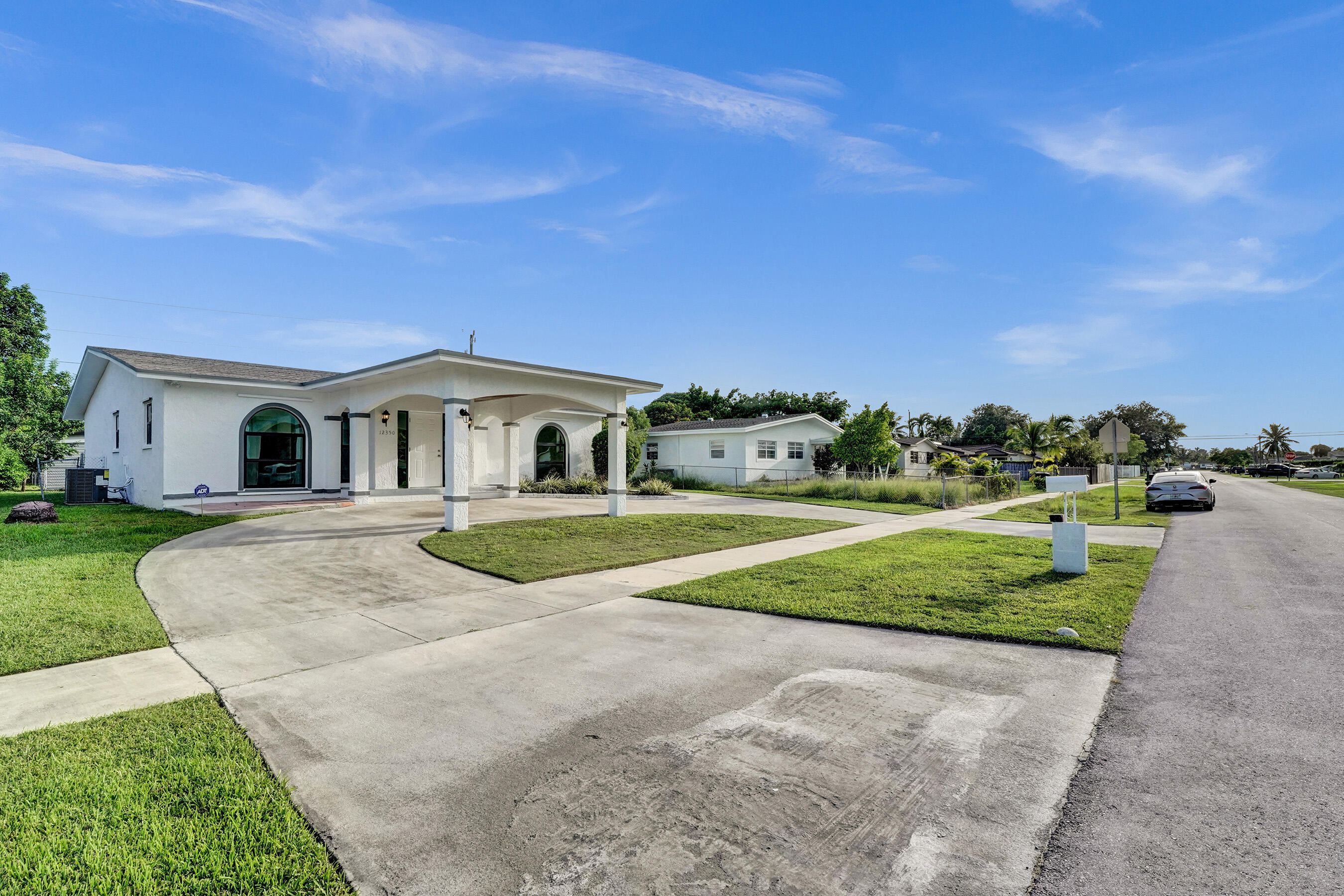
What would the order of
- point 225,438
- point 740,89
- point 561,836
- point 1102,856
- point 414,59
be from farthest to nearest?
point 225,438, point 740,89, point 414,59, point 561,836, point 1102,856

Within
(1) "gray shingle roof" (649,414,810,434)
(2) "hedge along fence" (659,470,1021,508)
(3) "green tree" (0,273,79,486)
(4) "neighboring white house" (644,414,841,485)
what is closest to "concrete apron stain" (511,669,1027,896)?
(2) "hedge along fence" (659,470,1021,508)

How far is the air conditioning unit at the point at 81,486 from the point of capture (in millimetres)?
17578

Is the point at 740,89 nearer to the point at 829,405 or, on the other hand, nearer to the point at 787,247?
the point at 787,247

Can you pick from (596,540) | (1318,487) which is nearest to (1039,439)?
(1318,487)

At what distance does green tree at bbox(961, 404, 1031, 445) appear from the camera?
78000 mm

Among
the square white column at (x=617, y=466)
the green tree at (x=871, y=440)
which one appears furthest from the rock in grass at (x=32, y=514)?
the green tree at (x=871, y=440)

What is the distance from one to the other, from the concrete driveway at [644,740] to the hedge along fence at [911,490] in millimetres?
17076

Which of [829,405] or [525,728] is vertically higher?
[829,405]

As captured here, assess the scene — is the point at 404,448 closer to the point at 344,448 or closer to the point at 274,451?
the point at 344,448

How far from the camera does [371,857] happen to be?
2537 mm

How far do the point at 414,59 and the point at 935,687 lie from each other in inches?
578

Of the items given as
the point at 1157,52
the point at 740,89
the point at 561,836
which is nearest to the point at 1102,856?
the point at 561,836

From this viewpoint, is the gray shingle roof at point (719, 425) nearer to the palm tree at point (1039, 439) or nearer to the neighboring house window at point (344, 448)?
the neighboring house window at point (344, 448)

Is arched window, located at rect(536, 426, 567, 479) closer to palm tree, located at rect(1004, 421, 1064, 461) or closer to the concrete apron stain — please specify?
the concrete apron stain
